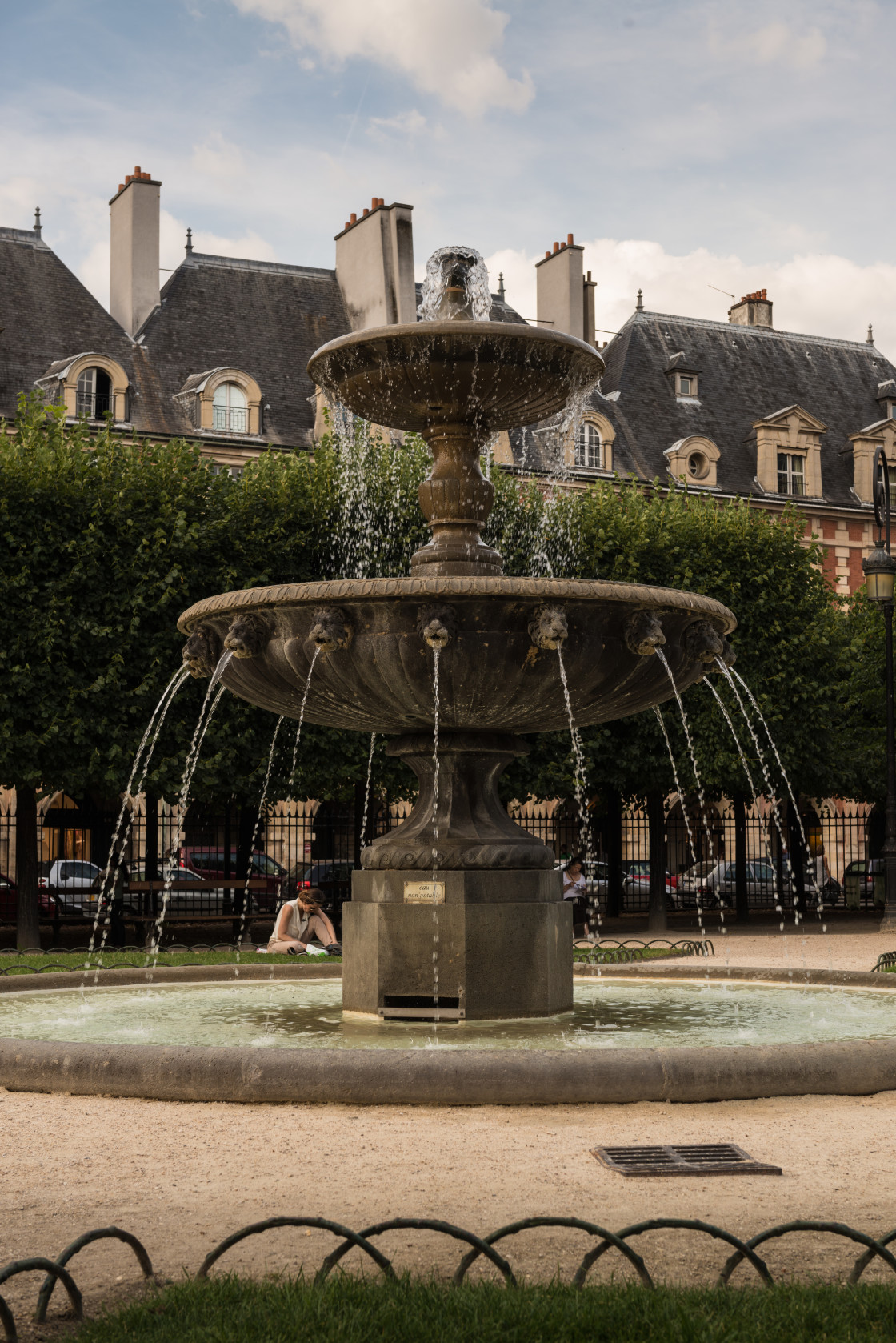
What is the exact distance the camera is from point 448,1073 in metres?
6.29

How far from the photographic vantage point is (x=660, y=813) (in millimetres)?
27531

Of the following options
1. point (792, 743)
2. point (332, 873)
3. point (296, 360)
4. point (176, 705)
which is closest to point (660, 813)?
point (792, 743)

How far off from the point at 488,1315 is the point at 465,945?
4.73 metres

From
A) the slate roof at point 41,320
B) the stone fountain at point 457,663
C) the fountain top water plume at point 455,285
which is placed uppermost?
the slate roof at point 41,320

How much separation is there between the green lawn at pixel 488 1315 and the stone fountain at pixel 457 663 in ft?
14.3

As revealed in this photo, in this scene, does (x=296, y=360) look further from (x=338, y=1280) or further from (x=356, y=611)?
(x=338, y=1280)

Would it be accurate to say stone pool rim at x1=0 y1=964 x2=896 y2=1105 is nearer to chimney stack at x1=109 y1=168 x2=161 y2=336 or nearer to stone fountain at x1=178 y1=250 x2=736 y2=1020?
stone fountain at x1=178 y1=250 x2=736 y2=1020

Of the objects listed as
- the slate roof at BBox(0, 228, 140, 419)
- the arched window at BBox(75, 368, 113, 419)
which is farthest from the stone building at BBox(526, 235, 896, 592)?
the arched window at BBox(75, 368, 113, 419)

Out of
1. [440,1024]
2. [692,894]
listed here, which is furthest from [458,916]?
[692,894]

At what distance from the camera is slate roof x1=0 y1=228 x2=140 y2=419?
→ 36375 millimetres

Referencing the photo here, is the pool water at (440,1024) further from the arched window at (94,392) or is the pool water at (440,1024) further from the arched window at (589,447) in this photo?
the arched window at (589,447)

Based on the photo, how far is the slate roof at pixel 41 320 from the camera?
3638 centimetres

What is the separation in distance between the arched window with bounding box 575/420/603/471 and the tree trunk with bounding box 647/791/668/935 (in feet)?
53.3

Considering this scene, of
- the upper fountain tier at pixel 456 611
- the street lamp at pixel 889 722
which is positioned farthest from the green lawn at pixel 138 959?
the street lamp at pixel 889 722
